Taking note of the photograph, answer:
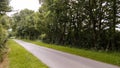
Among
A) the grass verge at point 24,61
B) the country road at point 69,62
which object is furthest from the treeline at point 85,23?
the grass verge at point 24,61

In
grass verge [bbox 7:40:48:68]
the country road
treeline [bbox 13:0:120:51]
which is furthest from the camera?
treeline [bbox 13:0:120:51]

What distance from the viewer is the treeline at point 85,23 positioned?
859 inches

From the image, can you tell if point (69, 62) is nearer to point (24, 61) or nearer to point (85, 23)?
point (24, 61)

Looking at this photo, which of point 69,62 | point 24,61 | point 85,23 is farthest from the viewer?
point 85,23

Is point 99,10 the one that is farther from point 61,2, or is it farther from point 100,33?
point 61,2

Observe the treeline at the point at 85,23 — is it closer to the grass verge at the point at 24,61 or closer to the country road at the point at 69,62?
the country road at the point at 69,62

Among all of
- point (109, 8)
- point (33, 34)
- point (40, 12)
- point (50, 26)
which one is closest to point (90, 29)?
point (109, 8)

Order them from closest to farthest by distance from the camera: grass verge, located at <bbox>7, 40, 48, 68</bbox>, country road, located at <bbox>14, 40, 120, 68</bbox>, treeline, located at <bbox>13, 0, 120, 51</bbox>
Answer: country road, located at <bbox>14, 40, 120, 68</bbox>
grass verge, located at <bbox>7, 40, 48, 68</bbox>
treeline, located at <bbox>13, 0, 120, 51</bbox>

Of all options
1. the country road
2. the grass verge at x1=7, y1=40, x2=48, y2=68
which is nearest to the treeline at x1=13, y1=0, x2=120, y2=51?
the country road

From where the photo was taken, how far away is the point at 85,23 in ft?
100

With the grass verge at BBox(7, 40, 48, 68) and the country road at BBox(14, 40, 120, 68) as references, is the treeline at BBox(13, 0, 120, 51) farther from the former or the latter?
the grass verge at BBox(7, 40, 48, 68)

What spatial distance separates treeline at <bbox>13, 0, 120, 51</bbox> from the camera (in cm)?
2182

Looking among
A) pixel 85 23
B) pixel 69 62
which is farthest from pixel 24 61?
pixel 85 23

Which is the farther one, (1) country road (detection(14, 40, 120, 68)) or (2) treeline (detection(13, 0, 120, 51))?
(2) treeline (detection(13, 0, 120, 51))
